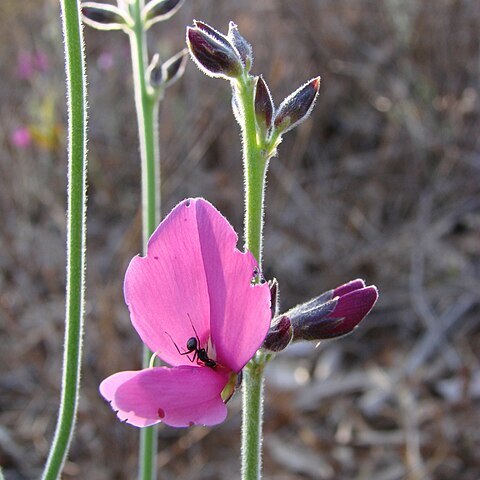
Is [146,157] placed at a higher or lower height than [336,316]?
higher

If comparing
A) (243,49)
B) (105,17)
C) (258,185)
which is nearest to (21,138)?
(105,17)

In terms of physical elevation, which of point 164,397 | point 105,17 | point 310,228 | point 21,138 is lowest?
point 310,228

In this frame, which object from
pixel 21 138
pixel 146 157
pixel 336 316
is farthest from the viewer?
pixel 21 138

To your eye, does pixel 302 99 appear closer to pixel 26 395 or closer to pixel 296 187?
pixel 26 395

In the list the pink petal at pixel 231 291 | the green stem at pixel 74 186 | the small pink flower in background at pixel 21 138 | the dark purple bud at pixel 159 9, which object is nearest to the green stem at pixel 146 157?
the dark purple bud at pixel 159 9

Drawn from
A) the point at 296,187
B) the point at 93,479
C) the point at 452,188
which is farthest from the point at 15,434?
the point at 452,188

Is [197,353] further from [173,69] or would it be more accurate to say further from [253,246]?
[173,69]

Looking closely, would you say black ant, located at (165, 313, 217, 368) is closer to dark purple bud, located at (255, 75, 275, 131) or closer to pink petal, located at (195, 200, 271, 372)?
pink petal, located at (195, 200, 271, 372)

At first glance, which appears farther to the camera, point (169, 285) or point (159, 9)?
point (159, 9)
